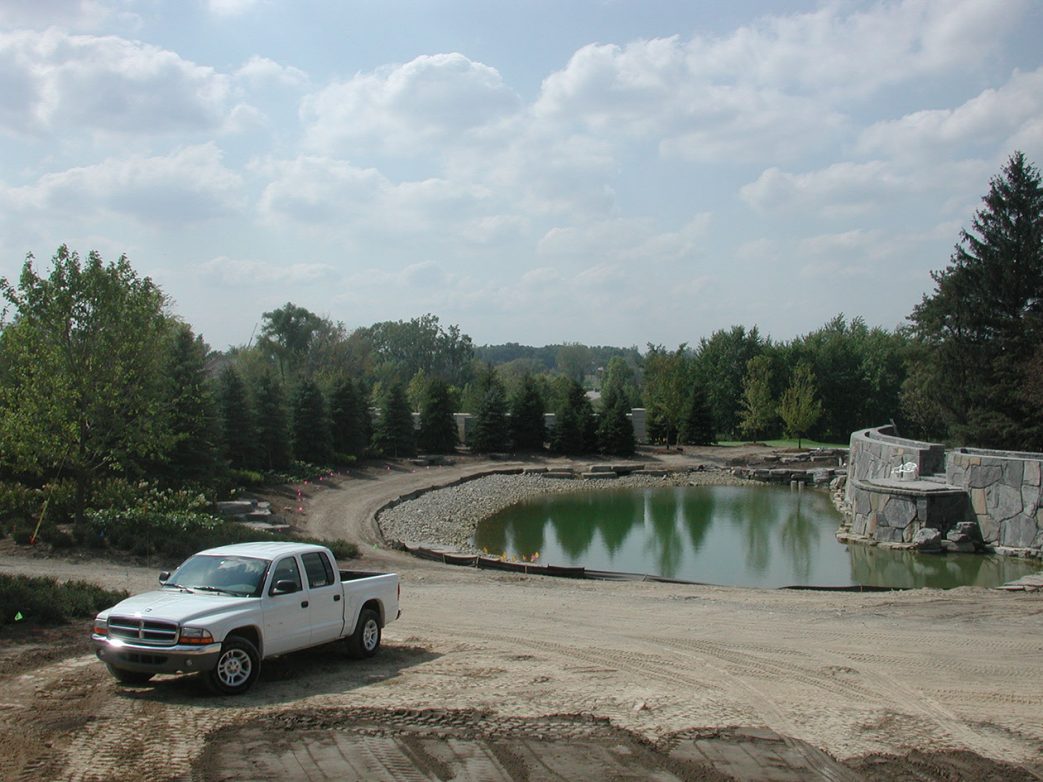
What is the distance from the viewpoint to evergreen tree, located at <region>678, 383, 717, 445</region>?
59000 mm

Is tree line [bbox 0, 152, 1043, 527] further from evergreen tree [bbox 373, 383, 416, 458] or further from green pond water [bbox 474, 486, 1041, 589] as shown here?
green pond water [bbox 474, 486, 1041, 589]

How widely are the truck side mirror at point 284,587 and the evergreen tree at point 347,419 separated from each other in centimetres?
3575

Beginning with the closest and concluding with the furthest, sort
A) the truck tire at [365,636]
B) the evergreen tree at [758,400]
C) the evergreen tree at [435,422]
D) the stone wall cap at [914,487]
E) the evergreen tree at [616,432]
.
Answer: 1. the truck tire at [365,636]
2. the stone wall cap at [914,487]
3. the evergreen tree at [435,422]
4. the evergreen tree at [616,432]
5. the evergreen tree at [758,400]

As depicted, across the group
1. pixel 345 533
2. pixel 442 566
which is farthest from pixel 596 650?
pixel 345 533

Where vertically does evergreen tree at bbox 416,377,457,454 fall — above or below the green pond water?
above

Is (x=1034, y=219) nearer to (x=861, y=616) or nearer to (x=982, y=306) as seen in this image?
(x=982, y=306)

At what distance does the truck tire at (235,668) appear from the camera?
337 inches

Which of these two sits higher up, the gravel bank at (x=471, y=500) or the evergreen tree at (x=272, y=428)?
the evergreen tree at (x=272, y=428)

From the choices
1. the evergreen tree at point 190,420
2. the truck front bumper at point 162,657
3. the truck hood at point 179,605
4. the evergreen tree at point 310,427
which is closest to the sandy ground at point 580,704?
the truck front bumper at point 162,657

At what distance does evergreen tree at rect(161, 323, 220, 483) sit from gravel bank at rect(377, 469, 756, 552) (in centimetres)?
630

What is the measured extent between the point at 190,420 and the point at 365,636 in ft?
67.6

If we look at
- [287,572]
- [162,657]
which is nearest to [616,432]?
[287,572]

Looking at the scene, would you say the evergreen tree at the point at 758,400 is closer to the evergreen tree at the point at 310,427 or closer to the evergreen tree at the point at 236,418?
the evergreen tree at the point at 310,427

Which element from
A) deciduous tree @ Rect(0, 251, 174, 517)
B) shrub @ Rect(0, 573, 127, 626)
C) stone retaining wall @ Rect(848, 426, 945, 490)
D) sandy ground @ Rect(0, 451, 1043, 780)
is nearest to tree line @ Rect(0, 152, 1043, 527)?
deciduous tree @ Rect(0, 251, 174, 517)
